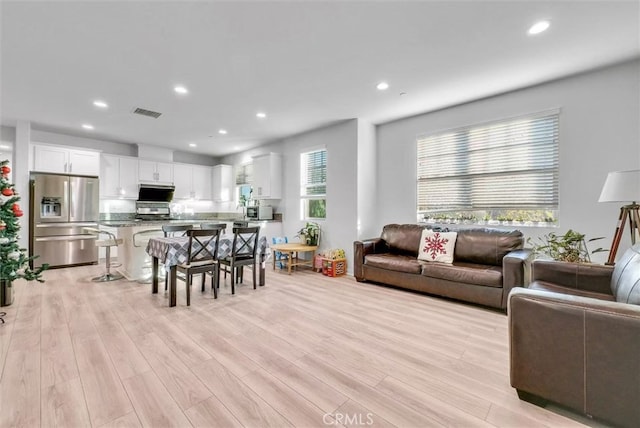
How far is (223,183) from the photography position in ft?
23.9

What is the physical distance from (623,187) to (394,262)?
7.73 ft

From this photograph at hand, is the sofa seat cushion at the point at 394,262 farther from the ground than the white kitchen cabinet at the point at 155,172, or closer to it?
closer to it

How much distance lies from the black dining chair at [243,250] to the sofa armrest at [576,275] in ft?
10.5

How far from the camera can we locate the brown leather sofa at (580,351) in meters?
1.33

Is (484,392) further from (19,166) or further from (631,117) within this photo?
(19,166)

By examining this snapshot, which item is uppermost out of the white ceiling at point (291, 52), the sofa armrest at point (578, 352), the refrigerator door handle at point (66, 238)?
the white ceiling at point (291, 52)

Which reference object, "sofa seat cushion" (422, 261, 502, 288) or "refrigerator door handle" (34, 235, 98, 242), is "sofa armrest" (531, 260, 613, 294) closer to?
"sofa seat cushion" (422, 261, 502, 288)

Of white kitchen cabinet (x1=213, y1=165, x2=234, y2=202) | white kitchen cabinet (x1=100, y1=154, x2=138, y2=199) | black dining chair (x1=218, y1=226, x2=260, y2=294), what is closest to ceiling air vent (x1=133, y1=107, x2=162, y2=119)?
white kitchen cabinet (x1=100, y1=154, x2=138, y2=199)

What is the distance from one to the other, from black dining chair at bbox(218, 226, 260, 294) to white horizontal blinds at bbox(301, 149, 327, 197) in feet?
6.13

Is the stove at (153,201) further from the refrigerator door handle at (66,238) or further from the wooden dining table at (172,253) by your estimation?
the wooden dining table at (172,253)

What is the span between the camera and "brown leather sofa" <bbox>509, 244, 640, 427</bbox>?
52.2 inches

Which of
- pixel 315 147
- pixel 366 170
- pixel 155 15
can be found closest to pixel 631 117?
pixel 366 170

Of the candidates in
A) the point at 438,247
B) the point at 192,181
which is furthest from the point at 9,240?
the point at 438,247

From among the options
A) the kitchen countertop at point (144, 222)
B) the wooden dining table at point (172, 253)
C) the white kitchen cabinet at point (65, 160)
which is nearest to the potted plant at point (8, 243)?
the wooden dining table at point (172, 253)
